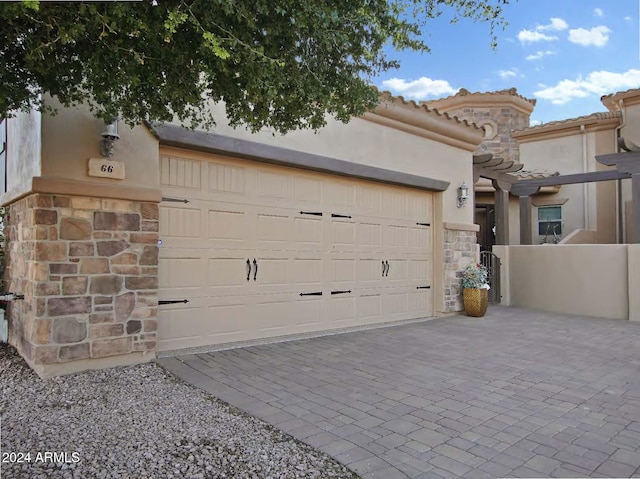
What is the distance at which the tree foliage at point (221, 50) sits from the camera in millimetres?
2602

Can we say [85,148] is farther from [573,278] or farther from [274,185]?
[573,278]

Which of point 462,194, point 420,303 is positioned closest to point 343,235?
point 420,303

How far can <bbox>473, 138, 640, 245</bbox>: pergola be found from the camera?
31.3 feet

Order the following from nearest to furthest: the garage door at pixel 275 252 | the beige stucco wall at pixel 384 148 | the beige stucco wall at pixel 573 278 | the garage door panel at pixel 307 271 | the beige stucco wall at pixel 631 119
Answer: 1. the garage door at pixel 275 252
2. the beige stucco wall at pixel 384 148
3. the garage door panel at pixel 307 271
4. the beige stucco wall at pixel 573 278
5. the beige stucco wall at pixel 631 119

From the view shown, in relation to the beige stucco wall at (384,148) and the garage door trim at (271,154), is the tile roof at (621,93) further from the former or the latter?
the garage door trim at (271,154)

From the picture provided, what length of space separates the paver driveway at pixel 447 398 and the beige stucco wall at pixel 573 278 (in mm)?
2749

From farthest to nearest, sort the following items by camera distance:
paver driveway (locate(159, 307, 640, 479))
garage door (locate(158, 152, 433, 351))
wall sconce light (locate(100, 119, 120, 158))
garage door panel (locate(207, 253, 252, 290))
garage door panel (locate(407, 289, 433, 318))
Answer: garage door panel (locate(407, 289, 433, 318)) → garage door panel (locate(207, 253, 252, 290)) → garage door (locate(158, 152, 433, 351)) → wall sconce light (locate(100, 119, 120, 158)) → paver driveway (locate(159, 307, 640, 479))

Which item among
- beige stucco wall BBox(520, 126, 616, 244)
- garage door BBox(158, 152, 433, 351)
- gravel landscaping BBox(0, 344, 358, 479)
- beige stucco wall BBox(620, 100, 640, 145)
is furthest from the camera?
beige stucco wall BBox(520, 126, 616, 244)

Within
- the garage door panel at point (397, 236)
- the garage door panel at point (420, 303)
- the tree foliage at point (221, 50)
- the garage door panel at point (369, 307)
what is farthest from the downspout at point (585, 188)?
the tree foliage at point (221, 50)

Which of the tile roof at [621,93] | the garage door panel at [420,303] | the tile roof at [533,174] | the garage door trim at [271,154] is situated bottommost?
the garage door panel at [420,303]

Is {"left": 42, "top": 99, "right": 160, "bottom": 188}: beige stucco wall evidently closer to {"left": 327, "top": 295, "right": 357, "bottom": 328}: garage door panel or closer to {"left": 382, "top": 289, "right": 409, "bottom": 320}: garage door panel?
{"left": 327, "top": 295, "right": 357, "bottom": 328}: garage door panel

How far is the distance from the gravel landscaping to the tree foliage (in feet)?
7.67

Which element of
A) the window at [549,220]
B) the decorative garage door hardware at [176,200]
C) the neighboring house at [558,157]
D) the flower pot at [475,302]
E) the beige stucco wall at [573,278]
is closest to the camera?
the decorative garage door hardware at [176,200]

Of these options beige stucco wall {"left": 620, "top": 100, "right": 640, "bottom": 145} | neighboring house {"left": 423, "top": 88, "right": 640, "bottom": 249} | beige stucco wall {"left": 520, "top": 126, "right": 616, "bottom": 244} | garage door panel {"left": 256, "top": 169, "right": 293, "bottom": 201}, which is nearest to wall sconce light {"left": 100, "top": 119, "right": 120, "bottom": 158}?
garage door panel {"left": 256, "top": 169, "right": 293, "bottom": 201}
